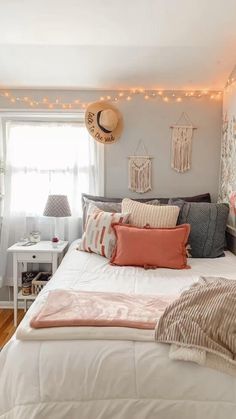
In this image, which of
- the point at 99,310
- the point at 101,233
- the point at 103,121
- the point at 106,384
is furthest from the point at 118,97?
the point at 106,384

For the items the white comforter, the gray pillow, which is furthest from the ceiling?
the white comforter

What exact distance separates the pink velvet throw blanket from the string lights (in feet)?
6.27

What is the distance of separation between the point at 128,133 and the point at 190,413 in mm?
2319

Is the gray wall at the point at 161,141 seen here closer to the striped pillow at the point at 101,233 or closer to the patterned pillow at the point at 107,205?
the patterned pillow at the point at 107,205

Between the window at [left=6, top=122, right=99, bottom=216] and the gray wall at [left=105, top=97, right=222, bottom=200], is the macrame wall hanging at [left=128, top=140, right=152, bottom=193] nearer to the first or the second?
the gray wall at [left=105, top=97, right=222, bottom=200]

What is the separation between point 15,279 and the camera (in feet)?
8.68

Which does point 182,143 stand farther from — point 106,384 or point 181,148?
point 106,384

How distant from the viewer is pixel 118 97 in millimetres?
2838

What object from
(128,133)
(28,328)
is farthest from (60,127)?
(28,328)

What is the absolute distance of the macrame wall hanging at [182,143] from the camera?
112 inches

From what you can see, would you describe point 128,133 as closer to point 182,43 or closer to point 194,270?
point 182,43

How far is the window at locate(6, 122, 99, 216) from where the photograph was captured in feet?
9.64

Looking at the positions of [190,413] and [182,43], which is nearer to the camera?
[190,413]

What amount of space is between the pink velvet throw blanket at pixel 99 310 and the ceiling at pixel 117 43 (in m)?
1.77
